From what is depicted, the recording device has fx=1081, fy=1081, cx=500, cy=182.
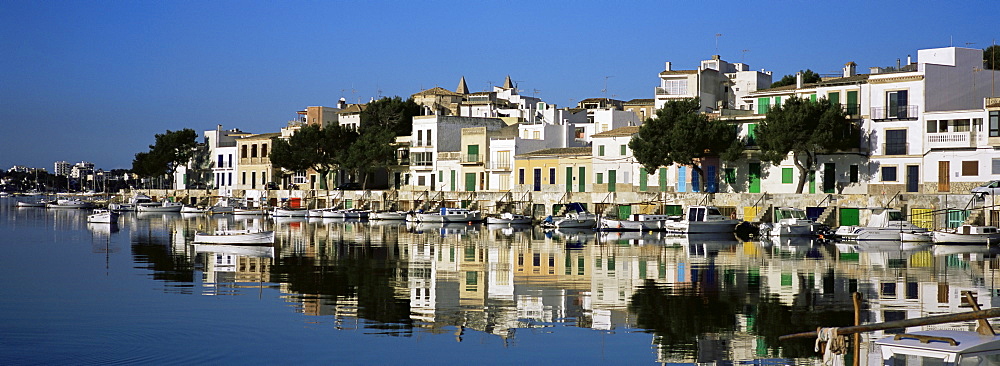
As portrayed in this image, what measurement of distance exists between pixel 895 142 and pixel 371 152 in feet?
139

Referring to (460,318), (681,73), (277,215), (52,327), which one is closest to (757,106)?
(681,73)

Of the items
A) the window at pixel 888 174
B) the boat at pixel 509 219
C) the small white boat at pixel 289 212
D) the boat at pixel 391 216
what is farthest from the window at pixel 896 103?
the small white boat at pixel 289 212

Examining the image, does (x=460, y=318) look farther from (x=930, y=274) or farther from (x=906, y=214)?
(x=906, y=214)

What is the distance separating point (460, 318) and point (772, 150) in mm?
39576

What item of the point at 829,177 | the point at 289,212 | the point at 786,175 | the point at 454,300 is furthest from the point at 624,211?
the point at 454,300

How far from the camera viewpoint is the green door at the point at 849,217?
5697 centimetres

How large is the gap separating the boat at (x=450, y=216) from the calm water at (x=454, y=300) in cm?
2434

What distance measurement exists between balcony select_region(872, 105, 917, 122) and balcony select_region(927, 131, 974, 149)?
1857 mm

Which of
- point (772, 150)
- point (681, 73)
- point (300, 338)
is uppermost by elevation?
point (681, 73)

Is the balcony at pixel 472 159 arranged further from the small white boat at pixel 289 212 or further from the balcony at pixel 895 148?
the balcony at pixel 895 148

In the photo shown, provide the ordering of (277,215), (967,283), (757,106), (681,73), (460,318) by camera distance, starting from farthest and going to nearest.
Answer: (277,215) → (681,73) → (757,106) → (967,283) → (460,318)

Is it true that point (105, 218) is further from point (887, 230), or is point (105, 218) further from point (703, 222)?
point (887, 230)

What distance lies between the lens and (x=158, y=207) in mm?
100250

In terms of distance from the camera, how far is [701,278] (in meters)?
32.2
